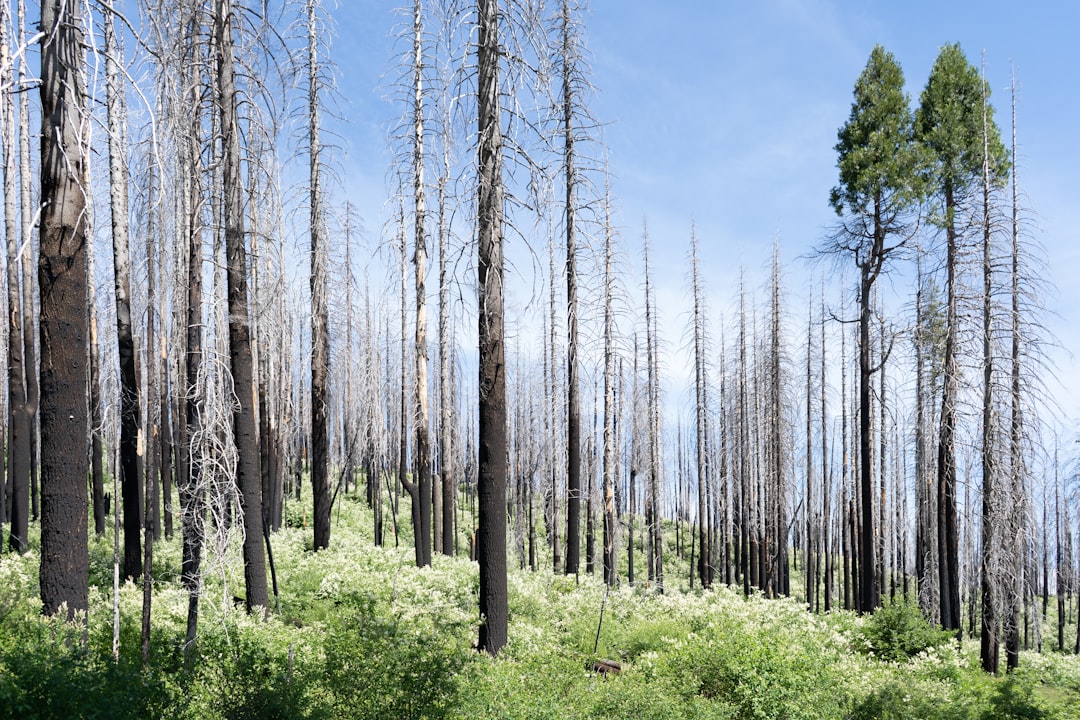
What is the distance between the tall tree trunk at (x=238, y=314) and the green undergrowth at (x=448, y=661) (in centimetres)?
60

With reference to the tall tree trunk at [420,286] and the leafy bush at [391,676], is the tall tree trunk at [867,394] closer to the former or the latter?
the tall tree trunk at [420,286]

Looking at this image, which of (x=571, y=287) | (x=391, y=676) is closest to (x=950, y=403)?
(x=571, y=287)

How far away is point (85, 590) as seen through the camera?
24.1 feet

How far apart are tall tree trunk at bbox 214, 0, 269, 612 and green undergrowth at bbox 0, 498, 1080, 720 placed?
598 millimetres

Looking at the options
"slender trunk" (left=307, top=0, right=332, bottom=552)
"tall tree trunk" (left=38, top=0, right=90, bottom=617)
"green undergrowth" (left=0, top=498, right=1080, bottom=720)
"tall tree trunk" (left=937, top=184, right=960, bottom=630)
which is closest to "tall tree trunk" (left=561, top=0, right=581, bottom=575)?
"green undergrowth" (left=0, top=498, right=1080, bottom=720)

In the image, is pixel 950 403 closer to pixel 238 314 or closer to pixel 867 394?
pixel 867 394

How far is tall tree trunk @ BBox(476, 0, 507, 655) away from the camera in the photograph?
28.3 feet

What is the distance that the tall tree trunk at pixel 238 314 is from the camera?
9.63 meters

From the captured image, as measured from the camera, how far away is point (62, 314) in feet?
23.2

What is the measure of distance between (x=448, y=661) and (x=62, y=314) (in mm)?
5482

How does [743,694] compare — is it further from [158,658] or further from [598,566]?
[598,566]

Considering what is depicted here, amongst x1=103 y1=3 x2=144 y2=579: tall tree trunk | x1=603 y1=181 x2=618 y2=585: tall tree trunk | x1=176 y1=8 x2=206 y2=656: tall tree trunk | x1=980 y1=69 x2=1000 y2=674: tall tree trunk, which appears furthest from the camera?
x1=603 y1=181 x2=618 y2=585: tall tree trunk

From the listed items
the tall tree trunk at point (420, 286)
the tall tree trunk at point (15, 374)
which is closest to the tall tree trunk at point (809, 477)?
the tall tree trunk at point (420, 286)

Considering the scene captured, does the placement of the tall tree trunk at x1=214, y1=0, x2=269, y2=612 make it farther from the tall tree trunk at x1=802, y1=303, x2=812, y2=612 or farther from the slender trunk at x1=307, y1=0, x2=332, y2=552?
the tall tree trunk at x1=802, y1=303, x2=812, y2=612
